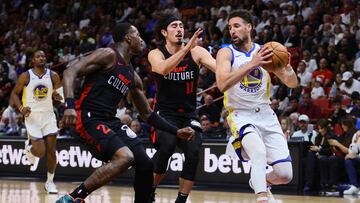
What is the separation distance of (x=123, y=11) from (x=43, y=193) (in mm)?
12133

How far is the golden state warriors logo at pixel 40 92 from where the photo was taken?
40.9ft

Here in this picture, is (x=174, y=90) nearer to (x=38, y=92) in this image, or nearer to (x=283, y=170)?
(x=283, y=170)

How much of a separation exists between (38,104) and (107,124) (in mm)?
5668

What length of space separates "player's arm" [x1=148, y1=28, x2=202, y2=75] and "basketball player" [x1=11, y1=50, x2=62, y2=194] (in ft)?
13.0

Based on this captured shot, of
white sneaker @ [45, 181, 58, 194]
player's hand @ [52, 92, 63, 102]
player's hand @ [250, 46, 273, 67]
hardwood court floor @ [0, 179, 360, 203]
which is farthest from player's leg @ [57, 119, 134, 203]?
player's hand @ [52, 92, 63, 102]

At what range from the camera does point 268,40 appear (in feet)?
56.2

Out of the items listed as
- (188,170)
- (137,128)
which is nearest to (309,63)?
(137,128)

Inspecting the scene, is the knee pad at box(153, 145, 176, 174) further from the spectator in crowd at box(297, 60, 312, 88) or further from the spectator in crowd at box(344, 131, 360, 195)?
the spectator in crowd at box(297, 60, 312, 88)

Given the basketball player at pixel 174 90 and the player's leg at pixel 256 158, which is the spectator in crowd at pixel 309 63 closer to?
the basketball player at pixel 174 90

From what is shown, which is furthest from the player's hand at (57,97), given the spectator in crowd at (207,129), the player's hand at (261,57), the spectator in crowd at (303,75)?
the spectator in crowd at (303,75)

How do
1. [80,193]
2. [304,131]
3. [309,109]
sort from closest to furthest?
[80,193], [304,131], [309,109]

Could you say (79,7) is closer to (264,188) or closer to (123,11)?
(123,11)

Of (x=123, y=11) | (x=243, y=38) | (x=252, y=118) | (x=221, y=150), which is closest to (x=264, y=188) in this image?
(x=252, y=118)

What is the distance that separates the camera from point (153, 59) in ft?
28.2
